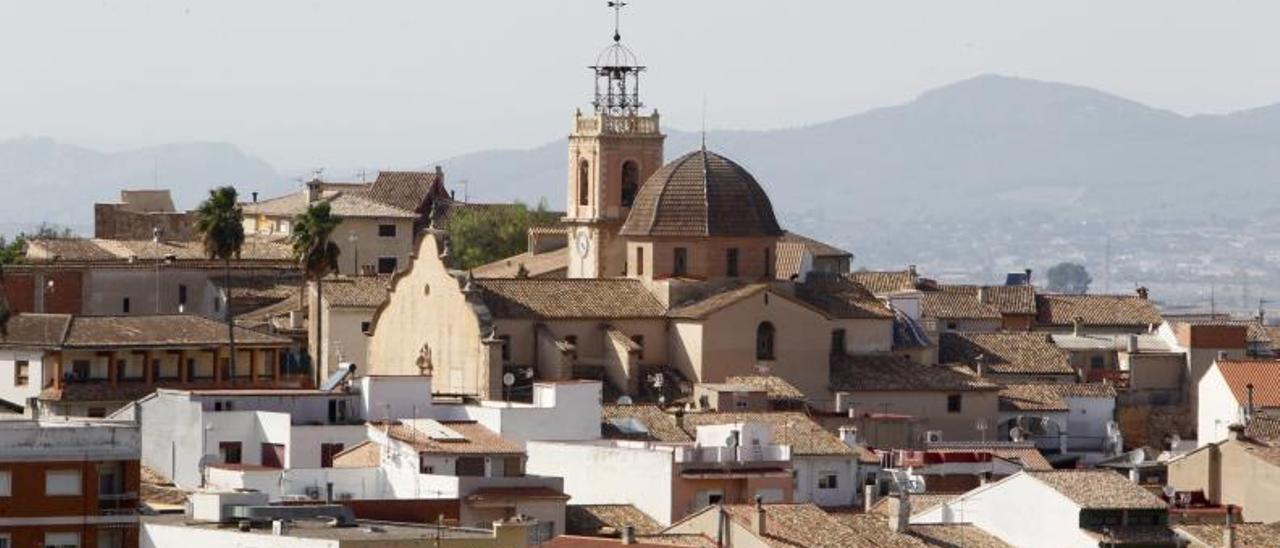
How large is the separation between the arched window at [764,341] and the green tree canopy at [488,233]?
81.2ft

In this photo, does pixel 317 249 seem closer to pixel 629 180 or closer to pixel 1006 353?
pixel 629 180

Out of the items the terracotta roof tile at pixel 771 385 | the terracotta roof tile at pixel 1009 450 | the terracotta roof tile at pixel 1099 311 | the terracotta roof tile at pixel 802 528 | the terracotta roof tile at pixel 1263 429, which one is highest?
the terracotta roof tile at pixel 1099 311

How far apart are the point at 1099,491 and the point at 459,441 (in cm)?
976

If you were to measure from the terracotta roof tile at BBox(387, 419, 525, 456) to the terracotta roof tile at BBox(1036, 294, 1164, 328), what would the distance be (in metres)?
43.7

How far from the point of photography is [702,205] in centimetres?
9225

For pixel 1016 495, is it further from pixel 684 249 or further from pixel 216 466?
pixel 684 249

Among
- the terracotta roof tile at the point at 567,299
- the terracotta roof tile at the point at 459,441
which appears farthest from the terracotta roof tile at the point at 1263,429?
the terracotta roof tile at the point at 459,441

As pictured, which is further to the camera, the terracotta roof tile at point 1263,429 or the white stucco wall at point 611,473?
the terracotta roof tile at point 1263,429

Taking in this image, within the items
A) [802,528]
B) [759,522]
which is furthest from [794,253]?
[759,522]

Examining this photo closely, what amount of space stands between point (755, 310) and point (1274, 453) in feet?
68.1

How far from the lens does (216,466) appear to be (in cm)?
6594

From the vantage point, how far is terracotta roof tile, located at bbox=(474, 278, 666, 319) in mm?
89000

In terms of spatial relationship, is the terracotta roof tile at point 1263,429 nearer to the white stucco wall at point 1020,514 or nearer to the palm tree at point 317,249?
the white stucco wall at point 1020,514

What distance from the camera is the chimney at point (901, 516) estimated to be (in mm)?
62531
